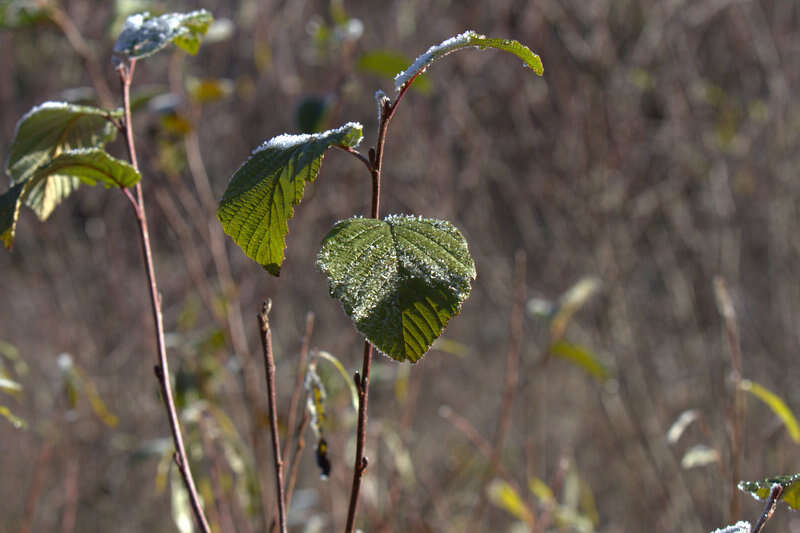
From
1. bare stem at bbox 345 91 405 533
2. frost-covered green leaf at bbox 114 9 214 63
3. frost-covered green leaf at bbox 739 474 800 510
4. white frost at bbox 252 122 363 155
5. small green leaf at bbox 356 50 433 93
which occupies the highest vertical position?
small green leaf at bbox 356 50 433 93

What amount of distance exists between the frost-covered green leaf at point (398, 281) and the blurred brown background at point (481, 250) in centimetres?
79

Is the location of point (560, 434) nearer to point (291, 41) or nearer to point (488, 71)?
point (488, 71)

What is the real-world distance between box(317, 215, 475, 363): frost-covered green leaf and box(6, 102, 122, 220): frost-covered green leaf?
28cm

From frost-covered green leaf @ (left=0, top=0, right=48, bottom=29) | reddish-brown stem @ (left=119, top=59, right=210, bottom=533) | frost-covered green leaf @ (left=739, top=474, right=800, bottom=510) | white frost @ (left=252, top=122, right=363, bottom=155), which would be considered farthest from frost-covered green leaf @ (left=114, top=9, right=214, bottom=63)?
frost-covered green leaf @ (left=0, top=0, right=48, bottom=29)

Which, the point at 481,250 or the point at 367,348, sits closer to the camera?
the point at 367,348

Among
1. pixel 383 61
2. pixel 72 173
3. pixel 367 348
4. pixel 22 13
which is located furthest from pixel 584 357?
pixel 22 13

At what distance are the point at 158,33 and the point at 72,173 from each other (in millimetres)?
146

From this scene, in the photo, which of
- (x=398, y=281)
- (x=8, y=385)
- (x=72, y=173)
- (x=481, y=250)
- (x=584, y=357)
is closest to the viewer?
(x=398, y=281)

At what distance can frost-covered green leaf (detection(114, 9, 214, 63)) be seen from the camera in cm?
61

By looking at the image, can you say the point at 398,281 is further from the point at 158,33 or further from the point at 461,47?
the point at 158,33

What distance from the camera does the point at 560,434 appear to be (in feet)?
11.0

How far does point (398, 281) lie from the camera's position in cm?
48

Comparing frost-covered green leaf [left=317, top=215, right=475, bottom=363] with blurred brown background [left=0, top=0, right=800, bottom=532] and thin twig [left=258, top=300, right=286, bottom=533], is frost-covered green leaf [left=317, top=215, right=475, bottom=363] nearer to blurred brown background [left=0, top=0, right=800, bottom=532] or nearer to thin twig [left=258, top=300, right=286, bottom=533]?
thin twig [left=258, top=300, right=286, bottom=533]

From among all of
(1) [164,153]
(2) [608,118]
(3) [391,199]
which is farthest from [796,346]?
(1) [164,153]
